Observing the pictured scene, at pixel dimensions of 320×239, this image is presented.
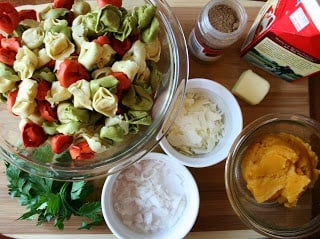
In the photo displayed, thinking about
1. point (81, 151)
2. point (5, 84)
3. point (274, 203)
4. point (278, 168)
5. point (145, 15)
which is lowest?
point (274, 203)

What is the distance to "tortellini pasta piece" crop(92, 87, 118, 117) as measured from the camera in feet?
2.91

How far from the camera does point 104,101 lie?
888mm

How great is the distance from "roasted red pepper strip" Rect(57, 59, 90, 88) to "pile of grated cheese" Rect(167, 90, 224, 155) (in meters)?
0.31

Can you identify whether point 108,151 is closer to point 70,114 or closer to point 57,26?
point 70,114

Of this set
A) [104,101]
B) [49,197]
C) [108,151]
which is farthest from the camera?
[49,197]

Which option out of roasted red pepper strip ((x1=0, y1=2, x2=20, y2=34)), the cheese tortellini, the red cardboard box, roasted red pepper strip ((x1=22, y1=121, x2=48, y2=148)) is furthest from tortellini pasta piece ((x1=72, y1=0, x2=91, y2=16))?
the red cardboard box

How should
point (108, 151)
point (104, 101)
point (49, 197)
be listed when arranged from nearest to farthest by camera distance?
point (104, 101) → point (108, 151) → point (49, 197)

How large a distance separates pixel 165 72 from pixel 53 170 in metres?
0.29

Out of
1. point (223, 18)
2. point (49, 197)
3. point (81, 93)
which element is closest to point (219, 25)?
point (223, 18)

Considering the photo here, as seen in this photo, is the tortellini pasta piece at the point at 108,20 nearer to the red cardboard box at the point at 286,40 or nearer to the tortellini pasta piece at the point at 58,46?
the tortellini pasta piece at the point at 58,46

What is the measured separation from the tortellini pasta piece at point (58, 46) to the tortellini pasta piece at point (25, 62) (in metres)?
0.03

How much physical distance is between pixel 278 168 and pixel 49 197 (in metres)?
0.49

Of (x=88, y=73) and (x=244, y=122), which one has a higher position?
(x=88, y=73)

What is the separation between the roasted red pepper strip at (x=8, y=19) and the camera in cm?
94
